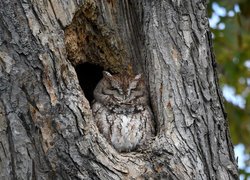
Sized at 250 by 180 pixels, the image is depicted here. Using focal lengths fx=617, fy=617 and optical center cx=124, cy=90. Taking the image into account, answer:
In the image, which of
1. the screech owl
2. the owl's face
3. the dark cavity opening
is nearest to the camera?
the screech owl

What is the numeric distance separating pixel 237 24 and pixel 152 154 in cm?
184

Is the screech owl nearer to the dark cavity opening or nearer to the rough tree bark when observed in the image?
the rough tree bark

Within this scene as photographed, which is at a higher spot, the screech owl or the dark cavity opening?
the dark cavity opening

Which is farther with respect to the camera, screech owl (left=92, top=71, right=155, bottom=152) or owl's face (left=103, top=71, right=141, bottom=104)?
owl's face (left=103, top=71, right=141, bottom=104)

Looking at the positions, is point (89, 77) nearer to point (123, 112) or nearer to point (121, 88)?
point (121, 88)

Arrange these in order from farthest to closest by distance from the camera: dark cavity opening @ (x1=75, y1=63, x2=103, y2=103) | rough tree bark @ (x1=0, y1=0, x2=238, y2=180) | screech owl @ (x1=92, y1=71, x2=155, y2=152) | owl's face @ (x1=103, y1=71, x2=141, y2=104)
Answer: dark cavity opening @ (x1=75, y1=63, x2=103, y2=103)
owl's face @ (x1=103, y1=71, x2=141, y2=104)
screech owl @ (x1=92, y1=71, x2=155, y2=152)
rough tree bark @ (x1=0, y1=0, x2=238, y2=180)

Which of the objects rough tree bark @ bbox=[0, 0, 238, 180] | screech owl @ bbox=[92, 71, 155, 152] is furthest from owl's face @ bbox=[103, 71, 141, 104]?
rough tree bark @ bbox=[0, 0, 238, 180]

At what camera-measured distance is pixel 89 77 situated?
5.24 meters

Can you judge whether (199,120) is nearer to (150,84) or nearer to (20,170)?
(150,84)

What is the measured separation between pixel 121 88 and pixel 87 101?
3.05ft

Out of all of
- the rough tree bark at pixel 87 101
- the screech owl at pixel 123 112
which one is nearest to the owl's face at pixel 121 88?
the screech owl at pixel 123 112

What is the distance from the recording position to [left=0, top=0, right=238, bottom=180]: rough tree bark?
3.59 metres

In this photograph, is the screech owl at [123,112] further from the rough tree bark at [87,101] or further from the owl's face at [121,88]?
the rough tree bark at [87,101]

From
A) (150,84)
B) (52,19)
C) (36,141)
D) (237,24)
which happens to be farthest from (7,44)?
(237,24)
